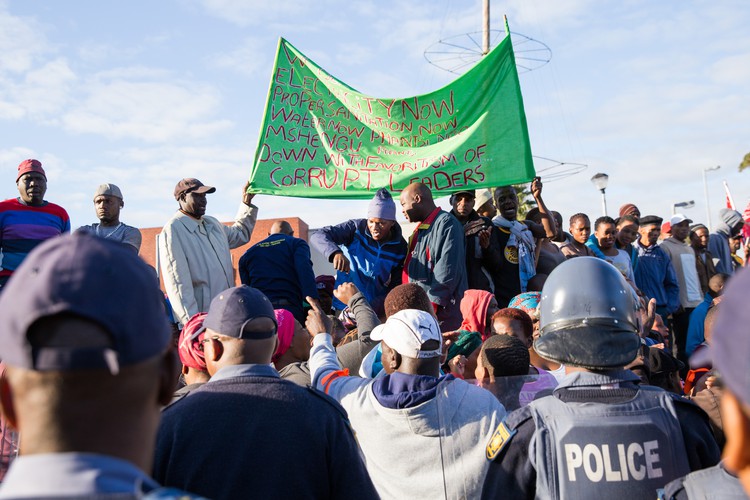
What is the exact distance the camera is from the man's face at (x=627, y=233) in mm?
8875

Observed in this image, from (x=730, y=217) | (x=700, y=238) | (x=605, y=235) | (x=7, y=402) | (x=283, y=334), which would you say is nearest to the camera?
(x=7, y=402)

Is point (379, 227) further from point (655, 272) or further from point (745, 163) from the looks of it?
point (745, 163)

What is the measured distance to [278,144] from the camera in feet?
26.3

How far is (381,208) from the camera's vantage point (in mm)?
6633

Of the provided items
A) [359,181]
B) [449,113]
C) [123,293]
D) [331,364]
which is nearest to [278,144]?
[359,181]

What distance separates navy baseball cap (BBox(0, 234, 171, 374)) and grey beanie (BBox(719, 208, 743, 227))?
1180cm

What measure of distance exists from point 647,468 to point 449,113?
240 inches

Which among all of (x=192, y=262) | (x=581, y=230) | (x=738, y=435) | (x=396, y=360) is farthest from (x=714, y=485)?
(x=581, y=230)

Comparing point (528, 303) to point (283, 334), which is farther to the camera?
point (528, 303)

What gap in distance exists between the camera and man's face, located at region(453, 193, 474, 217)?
7395mm

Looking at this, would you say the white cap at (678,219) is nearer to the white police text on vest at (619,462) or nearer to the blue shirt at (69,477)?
the white police text on vest at (619,462)

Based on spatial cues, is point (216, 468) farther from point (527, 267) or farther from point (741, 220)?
point (741, 220)

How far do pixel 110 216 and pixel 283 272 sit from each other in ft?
5.66

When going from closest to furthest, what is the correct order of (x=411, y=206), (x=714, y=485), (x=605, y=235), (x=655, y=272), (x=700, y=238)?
(x=714, y=485), (x=411, y=206), (x=605, y=235), (x=655, y=272), (x=700, y=238)
